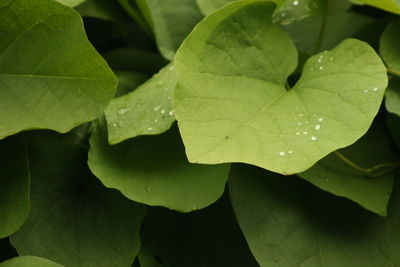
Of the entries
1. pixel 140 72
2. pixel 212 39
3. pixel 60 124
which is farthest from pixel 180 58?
pixel 140 72

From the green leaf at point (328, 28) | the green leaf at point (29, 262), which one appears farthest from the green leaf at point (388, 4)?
the green leaf at point (29, 262)

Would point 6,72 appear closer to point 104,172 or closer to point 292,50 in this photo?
point 104,172

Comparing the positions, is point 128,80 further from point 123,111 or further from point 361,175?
point 361,175

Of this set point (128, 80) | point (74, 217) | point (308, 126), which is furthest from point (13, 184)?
point (308, 126)

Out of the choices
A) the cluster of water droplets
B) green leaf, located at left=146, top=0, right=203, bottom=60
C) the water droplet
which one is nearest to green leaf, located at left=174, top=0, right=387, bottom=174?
the cluster of water droplets

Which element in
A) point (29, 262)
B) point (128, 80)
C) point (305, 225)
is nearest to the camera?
point (29, 262)

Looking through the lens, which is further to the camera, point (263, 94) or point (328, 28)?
point (328, 28)

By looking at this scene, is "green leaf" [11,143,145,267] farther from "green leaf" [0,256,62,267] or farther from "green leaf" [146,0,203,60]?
"green leaf" [146,0,203,60]
